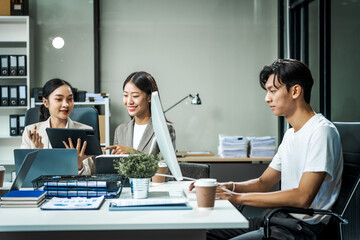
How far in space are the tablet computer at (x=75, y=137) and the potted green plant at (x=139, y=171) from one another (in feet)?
1.57

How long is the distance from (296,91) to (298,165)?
0.35 metres

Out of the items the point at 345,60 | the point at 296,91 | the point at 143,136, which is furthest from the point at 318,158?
the point at 345,60

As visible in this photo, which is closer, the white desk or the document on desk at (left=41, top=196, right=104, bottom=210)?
the white desk

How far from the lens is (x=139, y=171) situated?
65.1 inches

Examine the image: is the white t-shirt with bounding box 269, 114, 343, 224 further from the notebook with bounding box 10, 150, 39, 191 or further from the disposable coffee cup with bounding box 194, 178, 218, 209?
the notebook with bounding box 10, 150, 39, 191

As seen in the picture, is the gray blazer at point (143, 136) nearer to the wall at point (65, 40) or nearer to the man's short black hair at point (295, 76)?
the man's short black hair at point (295, 76)

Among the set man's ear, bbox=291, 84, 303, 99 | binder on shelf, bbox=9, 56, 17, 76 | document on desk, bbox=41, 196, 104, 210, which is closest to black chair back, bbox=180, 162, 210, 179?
man's ear, bbox=291, 84, 303, 99

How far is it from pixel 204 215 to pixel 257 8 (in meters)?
4.03

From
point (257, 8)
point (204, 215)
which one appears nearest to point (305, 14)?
point (257, 8)

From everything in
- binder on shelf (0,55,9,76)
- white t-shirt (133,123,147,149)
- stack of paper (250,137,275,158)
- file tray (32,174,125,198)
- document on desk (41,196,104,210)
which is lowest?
stack of paper (250,137,275,158)

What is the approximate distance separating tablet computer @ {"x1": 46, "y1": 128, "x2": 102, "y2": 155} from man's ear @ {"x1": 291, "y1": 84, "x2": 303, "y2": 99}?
38.3 inches

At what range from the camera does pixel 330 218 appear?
180 cm

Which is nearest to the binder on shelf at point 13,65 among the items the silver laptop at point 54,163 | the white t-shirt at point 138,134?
the white t-shirt at point 138,134

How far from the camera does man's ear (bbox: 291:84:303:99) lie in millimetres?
1988
